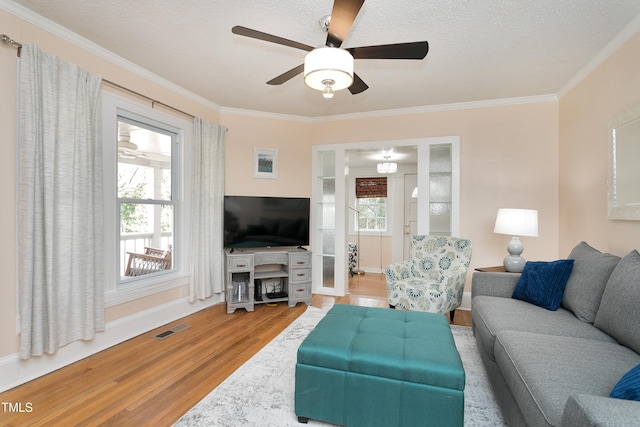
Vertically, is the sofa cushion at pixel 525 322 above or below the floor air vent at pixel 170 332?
above

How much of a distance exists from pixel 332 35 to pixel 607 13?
6.52 ft

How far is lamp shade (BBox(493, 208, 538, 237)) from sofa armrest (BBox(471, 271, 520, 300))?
570mm

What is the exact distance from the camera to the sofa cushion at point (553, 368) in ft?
3.91

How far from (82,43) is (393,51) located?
8.30 feet

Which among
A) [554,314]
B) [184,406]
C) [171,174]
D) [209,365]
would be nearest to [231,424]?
[184,406]

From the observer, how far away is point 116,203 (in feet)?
9.37

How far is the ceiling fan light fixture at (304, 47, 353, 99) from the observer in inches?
67.7

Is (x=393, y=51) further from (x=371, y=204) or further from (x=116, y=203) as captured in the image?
(x=371, y=204)

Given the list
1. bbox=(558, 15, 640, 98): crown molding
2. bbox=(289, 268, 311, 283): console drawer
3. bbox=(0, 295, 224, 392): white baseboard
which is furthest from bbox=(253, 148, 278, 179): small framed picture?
bbox=(558, 15, 640, 98): crown molding

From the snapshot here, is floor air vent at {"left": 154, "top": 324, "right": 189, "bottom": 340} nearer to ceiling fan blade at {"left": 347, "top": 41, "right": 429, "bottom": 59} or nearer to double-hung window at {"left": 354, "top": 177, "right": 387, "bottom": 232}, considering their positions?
ceiling fan blade at {"left": 347, "top": 41, "right": 429, "bottom": 59}

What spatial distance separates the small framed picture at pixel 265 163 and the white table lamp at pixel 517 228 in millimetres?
2913

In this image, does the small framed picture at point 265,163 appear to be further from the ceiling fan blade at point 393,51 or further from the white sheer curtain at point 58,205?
the ceiling fan blade at point 393,51

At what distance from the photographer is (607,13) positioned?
212 centimetres

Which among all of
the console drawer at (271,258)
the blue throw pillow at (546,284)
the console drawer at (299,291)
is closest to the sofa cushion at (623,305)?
the blue throw pillow at (546,284)
